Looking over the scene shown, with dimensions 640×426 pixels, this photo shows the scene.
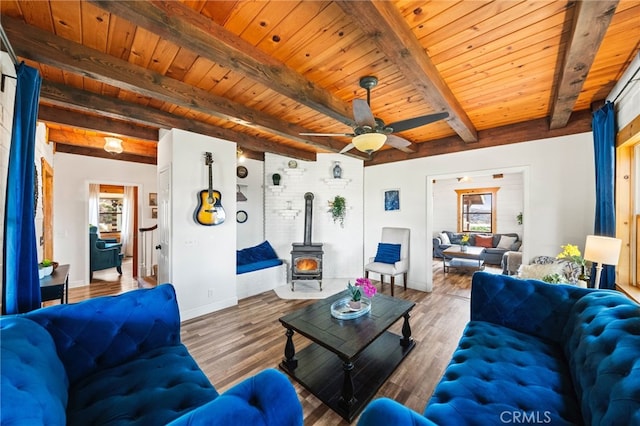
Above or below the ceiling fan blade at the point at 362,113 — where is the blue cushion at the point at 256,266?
below

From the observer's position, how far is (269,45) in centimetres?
179

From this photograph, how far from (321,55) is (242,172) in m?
3.27

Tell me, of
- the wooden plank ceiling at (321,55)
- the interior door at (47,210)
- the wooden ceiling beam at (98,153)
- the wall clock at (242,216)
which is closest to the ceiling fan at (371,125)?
the wooden plank ceiling at (321,55)

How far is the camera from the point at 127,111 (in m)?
2.71

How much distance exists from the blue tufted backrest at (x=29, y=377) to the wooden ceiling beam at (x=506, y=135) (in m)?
4.78

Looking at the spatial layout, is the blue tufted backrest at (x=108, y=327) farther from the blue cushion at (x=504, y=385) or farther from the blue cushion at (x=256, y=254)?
the blue cushion at (x=256, y=254)

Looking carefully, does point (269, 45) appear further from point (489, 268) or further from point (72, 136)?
point (489, 268)

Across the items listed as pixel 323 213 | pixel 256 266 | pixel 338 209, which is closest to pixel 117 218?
pixel 256 266

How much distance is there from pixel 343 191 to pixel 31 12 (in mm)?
4290

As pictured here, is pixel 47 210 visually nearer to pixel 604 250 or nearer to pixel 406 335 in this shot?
pixel 406 335

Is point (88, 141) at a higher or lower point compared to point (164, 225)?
higher

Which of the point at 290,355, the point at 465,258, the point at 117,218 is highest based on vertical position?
the point at 117,218

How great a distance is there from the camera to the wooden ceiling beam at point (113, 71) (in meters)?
1.62

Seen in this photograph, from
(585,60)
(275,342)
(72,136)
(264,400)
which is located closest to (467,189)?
(585,60)
